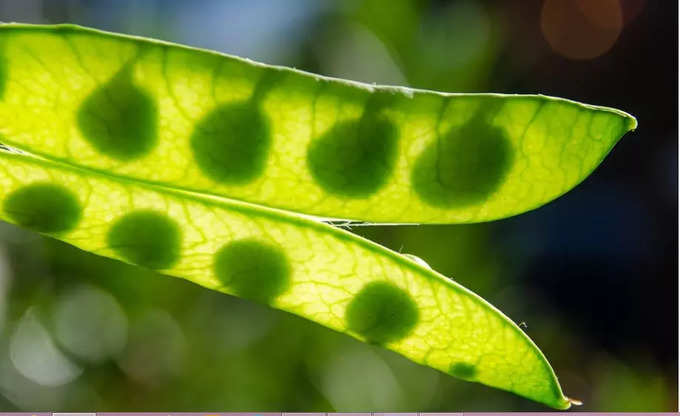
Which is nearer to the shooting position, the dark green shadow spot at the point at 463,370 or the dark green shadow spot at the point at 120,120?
the dark green shadow spot at the point at 120,120

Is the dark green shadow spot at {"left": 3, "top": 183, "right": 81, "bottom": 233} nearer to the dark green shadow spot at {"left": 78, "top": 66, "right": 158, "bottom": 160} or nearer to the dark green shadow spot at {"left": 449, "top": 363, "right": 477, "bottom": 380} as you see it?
the dark green shadow spot at {"left": 78, "top": 66, "right": 158, "bottom": 160}

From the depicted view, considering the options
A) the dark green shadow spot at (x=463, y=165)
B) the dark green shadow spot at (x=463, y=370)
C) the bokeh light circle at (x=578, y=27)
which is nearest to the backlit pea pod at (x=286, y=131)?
the dark green shadow spot at (x=463, y=165)

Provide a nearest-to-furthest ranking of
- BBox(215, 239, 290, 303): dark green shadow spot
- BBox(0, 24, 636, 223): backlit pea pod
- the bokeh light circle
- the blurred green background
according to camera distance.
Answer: BBox(0, 24, 636, 223): backlit pea pod
BBox(215, 239, 290, 303): dark green shadow spot
the blurred green background
the bokeh light circle

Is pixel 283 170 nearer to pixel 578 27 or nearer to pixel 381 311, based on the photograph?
pixel 381 311

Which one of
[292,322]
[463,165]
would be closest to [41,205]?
[463,165]

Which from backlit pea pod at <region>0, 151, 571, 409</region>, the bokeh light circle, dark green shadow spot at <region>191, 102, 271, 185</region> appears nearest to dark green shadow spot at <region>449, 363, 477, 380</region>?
backlit pea pod at <region>0, 151, 571, 409</region>

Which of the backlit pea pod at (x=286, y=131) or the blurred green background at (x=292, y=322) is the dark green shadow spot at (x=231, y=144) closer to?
the backlit pea pod at (x=286, y=131)

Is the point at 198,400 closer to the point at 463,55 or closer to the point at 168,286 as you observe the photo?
the point at 168,286
